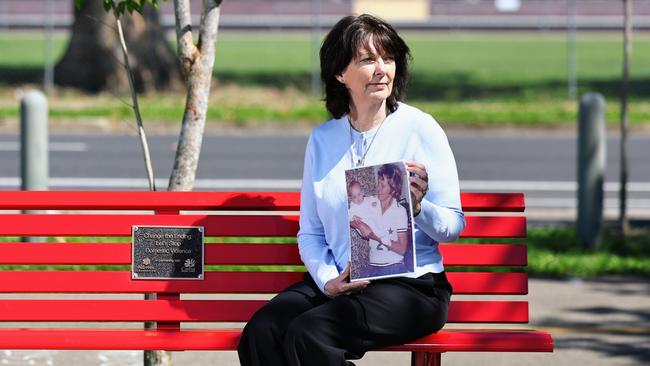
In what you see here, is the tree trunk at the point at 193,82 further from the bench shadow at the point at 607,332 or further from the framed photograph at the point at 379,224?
the bench shadow at the point at 607,332

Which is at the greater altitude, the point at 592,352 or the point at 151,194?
the point at 151,194

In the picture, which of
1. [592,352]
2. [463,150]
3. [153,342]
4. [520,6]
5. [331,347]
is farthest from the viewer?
[520,6]

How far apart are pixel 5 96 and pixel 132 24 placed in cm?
202

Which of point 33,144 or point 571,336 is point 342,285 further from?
point 33,144

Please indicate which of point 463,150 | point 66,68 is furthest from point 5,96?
point 463,150

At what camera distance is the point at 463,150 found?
1574cm

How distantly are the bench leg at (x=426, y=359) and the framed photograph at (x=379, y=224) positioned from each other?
1.61 ft

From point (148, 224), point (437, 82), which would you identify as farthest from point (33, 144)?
point (437, 82)

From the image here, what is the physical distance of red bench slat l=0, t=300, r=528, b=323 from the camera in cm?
545

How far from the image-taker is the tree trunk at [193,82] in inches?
228

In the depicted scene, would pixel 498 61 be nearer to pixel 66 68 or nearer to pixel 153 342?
pixel 66 68

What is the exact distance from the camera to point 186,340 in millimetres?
5230

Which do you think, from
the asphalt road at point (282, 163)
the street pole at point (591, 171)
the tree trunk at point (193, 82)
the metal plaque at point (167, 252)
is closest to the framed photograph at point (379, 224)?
the metal plaque at point (167, 252)

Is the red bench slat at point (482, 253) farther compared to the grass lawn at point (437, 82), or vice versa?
the grass lawn at point (437, 82)
